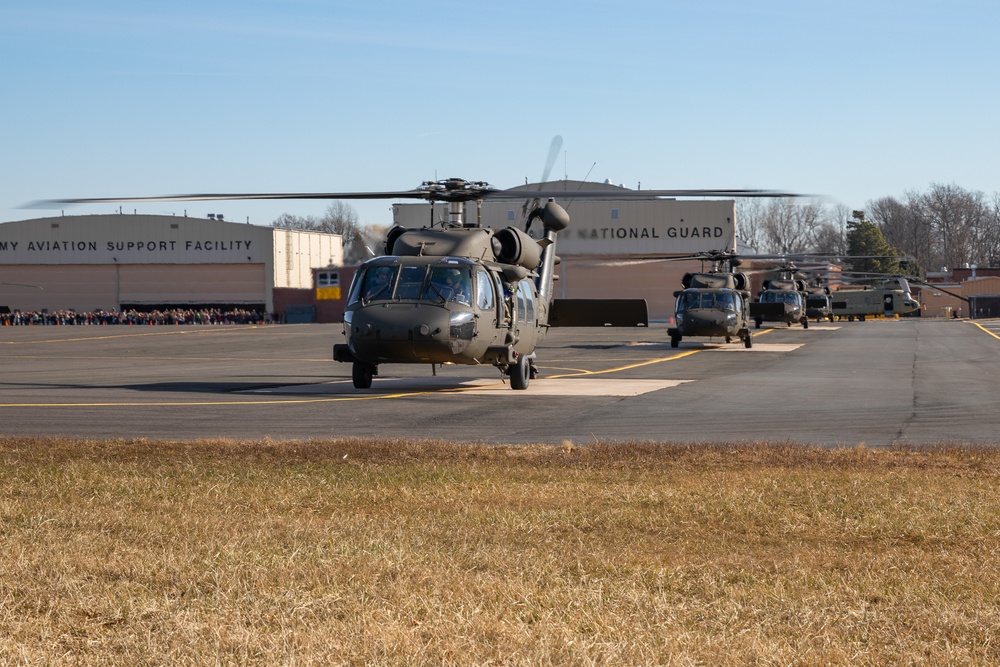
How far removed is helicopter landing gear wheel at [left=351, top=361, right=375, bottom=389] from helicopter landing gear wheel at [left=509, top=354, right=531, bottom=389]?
2646mm

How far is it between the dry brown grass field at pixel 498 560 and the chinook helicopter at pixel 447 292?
300 inches

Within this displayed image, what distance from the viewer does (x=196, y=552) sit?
727 cm

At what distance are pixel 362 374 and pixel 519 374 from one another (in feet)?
9.71

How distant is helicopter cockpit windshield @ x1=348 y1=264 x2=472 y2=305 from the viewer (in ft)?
65.2

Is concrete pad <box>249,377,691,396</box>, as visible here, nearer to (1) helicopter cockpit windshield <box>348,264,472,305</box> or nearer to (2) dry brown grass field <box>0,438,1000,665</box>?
(1) helicopter cockpit windshield <box>348,264,472,305</box>

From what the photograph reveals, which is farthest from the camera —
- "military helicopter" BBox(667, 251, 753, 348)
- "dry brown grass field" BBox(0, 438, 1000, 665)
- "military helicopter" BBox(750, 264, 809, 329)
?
"military helicopter" BBox(750, 264, 809, 329)

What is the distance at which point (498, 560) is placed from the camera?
717 centimetres

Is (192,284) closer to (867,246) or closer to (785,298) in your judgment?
(785,298)

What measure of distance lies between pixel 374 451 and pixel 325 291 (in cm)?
8242

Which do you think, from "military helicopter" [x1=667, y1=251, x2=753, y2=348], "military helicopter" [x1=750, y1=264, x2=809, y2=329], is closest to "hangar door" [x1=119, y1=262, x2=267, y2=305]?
"military helicopter" [x1=750, y1=264, x2=809, y2=329]

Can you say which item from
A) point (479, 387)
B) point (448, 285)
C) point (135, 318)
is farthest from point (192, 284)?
point (448, 285)

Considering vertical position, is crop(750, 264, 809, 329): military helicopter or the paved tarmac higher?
crop(750, 264, 809, 329): military helicopter

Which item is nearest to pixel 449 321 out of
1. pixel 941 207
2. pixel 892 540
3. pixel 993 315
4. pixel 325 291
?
pixel 892 540

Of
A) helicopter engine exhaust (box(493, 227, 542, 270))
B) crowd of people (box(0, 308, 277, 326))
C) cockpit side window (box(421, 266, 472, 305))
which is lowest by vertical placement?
crowd of people (box(0, 308, 277, 326))
